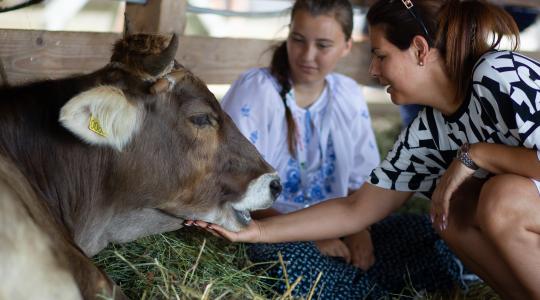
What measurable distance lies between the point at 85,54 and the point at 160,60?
2042mm

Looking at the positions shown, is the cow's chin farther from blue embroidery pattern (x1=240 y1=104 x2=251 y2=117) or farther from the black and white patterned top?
blue embroidery pattern (x1=240 y1=104 x2=251 y2=117)

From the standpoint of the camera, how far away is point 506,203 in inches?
125

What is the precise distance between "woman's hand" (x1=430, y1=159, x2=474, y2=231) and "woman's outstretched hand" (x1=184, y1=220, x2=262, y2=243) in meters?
0.82

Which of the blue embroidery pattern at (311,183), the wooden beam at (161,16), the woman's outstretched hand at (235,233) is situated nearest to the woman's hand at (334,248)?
the blue embroidery pattern at (311,183)

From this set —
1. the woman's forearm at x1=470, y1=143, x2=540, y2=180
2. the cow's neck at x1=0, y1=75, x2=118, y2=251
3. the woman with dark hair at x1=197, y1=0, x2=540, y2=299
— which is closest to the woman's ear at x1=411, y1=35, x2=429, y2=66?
the woman with dark hair at x1=197, y1=0, x2=540, y2=299

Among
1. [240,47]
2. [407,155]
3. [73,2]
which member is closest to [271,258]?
[407,155]

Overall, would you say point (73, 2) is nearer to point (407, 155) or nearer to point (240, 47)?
point (240, 47)

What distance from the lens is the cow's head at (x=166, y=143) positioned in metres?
2.91

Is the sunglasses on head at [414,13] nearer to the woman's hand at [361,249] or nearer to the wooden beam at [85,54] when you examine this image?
the woman's hand at [361,249]

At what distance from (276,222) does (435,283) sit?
1.06 meters

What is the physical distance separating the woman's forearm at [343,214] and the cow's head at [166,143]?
0.44 meters

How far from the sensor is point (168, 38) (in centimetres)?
319

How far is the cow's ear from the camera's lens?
2.76 m

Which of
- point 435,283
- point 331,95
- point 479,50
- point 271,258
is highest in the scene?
point 479,50
